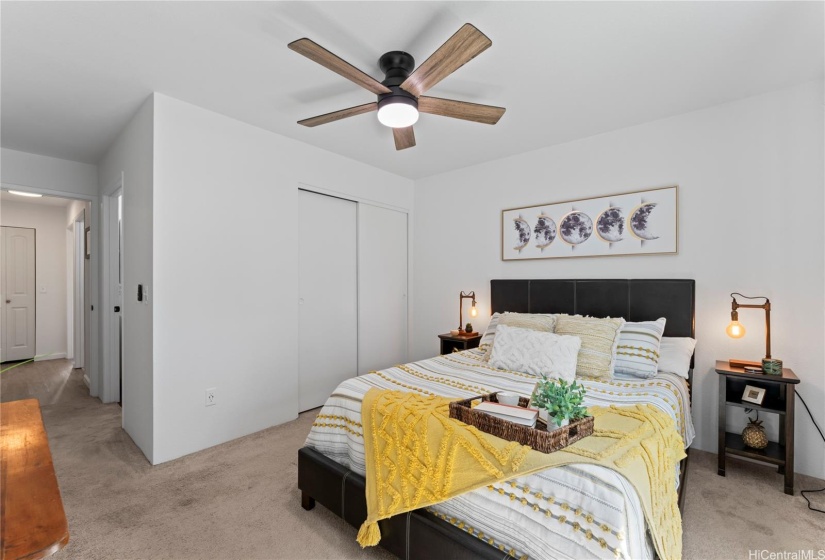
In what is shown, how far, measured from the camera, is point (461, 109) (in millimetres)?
2266

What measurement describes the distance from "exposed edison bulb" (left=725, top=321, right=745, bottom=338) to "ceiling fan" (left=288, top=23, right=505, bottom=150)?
2076mm

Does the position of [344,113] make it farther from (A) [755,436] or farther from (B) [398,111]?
(A) [755,436]

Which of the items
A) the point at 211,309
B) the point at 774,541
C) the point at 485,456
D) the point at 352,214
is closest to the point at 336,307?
the point at 352,214

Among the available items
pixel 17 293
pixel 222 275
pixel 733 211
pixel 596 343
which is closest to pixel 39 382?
pixel 17 293

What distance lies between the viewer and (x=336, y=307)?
4.02 m

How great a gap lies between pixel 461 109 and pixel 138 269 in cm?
256

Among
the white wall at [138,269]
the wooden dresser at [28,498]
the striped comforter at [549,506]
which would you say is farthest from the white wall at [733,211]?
the wooden dresser at [28,498]

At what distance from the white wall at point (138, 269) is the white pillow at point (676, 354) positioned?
344cm

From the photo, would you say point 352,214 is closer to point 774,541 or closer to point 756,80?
point 756,80

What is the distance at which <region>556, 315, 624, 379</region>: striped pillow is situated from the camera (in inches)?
98.7

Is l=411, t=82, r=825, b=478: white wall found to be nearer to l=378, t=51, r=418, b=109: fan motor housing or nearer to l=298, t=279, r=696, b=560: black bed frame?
l=298, t=279, r=696, b=560: black bed frame

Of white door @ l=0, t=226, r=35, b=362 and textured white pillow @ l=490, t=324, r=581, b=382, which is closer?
textured white pillow @ l=490, t=324, r=581, b=382

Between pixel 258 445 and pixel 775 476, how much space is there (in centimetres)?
350

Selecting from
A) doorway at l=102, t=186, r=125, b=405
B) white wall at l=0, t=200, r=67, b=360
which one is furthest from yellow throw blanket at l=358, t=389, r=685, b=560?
white wall at l=0, t=200, r=67, b=360
